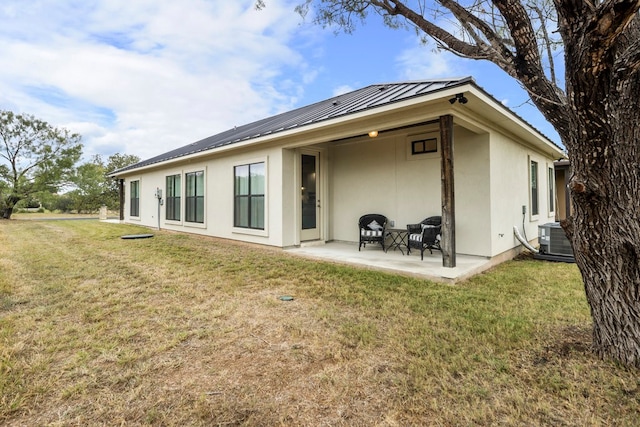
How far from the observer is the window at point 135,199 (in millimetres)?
13500

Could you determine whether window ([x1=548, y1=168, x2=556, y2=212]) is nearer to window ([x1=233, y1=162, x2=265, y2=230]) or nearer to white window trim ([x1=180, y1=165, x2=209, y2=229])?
window ([x1=233, y1=162, x2=265, y2=230])

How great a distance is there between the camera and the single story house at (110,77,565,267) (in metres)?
4.86

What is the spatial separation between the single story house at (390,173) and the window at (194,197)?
2.4 inches

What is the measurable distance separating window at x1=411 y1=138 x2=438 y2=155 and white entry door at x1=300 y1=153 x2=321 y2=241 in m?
2.29

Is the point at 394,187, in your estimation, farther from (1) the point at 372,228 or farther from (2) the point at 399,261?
(2) the point at 399,261

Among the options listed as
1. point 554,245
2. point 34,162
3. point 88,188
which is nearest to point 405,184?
point 554,245

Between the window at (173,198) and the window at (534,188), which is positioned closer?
the window at (534,188)

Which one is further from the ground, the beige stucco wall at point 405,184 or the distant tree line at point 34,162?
the distant tree line at point 34,162

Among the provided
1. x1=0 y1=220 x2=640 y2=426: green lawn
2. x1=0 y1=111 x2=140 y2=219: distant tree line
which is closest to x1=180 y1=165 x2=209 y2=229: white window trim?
x1=0 y1=220 x2=640 y2=426: green lawn

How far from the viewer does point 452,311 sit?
3.19 meters

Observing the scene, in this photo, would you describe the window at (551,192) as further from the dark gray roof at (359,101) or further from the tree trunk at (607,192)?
the tree trunk at (607,192)

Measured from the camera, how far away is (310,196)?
24.7 ft

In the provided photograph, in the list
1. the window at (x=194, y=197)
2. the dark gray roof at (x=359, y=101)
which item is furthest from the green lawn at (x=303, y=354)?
the window at (x=194, y=197)

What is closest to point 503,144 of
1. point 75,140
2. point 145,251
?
point 145,251
